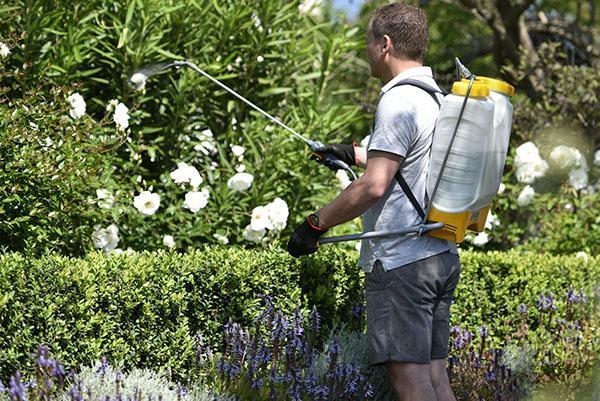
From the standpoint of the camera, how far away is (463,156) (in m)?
3.44

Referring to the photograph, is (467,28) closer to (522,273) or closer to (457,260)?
(522,273)

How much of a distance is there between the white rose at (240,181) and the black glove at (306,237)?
196 cm

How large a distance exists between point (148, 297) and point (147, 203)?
3.67 feet

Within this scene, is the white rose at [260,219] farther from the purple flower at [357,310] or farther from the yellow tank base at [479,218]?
the yellow tank base at [479,218]

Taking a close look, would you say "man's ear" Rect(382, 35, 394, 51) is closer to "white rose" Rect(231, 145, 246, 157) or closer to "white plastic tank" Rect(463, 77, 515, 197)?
"white plastic tank" Rect(463, 77, 515, 197)

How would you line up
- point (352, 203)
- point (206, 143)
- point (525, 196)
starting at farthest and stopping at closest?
point (525, 196)
point (206, 143)
point (352, 203)

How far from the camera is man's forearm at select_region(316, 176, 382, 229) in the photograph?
11.0ft

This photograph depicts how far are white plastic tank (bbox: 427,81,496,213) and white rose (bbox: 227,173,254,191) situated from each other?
216cm

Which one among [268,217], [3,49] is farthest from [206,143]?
[3,49]

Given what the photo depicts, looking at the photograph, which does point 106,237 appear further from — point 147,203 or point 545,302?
point 545,302

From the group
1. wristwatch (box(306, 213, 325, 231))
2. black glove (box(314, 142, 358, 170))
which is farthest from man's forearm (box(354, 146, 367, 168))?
wristwatch (box(306, 213, 325, 231))

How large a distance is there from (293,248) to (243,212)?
2.24 m

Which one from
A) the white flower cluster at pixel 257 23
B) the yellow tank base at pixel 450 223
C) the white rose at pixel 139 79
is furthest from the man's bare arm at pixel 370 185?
the white flower cluster at pixel 257 23

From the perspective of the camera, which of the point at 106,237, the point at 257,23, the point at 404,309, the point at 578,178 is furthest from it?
the point at 578,178
